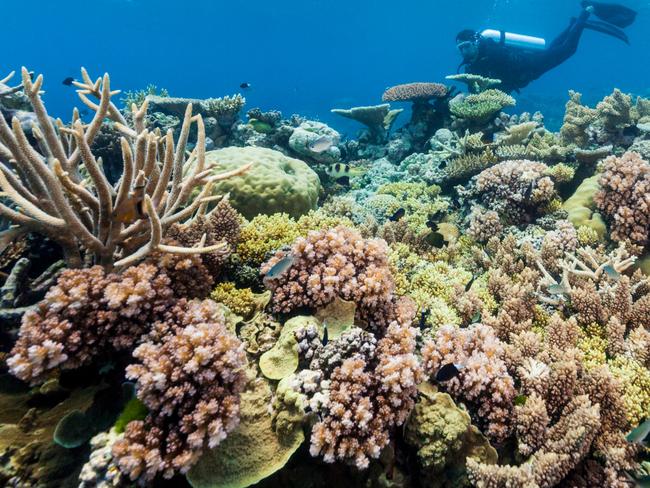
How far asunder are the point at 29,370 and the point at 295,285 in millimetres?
1898

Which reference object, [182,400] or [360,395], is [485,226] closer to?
[360,395]

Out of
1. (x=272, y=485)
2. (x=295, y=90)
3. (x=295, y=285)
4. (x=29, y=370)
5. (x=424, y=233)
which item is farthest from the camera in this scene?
(x=295, y=90)

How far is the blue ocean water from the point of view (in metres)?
99.8

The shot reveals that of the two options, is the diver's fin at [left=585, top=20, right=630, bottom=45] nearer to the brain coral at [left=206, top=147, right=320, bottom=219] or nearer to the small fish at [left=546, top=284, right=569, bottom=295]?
the brain coral at [left=206, top=147, right=320, bottom=219]

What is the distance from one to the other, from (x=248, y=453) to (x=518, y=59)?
19.8 m

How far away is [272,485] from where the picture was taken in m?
2.44

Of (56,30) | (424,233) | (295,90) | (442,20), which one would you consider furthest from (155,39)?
(424,233)

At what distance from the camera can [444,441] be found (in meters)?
2.52

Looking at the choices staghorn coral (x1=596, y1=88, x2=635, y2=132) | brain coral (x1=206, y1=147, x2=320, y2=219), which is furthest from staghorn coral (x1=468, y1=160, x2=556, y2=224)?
staghorn coral (x1=596, y1=88, x2=635, y2=132)

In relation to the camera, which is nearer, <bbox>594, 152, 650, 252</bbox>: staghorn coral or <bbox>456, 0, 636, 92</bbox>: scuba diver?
<bbox>594, 152, 650, 252</bbox>: staghorn coral

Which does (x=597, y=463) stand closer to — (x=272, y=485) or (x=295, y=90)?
(x=272, y=485)

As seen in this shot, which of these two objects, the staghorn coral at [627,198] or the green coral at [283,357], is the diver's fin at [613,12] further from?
the green coral at [283,357]

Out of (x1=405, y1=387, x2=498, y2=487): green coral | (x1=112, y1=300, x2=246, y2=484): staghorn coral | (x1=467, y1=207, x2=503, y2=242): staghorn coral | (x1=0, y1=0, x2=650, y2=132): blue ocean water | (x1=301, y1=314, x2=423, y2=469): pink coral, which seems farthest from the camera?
(x1=0, y1=0, x2=650, y2=132): blue ocean water

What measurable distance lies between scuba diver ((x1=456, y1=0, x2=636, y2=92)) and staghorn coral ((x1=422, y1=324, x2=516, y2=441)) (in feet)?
55.7
